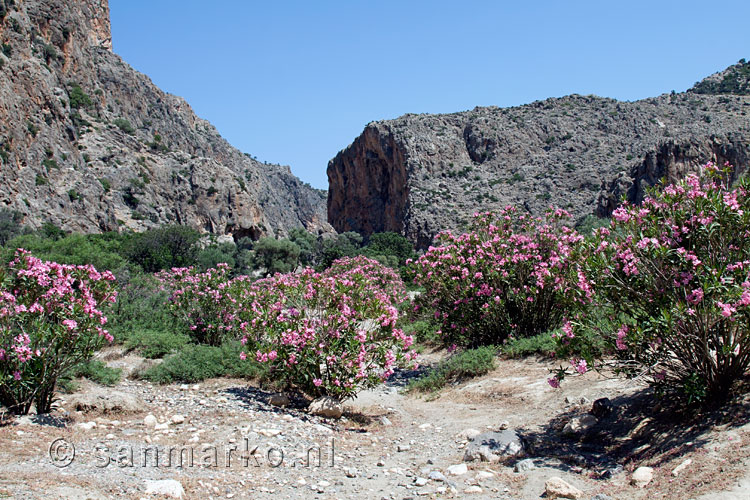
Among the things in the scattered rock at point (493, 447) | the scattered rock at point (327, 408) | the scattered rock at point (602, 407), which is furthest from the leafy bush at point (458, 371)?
the scattered rock at point (493, 447)

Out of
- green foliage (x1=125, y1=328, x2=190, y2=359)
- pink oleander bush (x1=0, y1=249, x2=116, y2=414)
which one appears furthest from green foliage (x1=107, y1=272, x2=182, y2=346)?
pink oleander bush (x1=0, y1=249, x2=116, y2=414)

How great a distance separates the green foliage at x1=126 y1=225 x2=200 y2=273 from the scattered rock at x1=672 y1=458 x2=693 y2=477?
32252 mm

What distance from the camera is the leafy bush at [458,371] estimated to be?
31.9 ft

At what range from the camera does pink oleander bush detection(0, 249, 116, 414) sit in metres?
6.07

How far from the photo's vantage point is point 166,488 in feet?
14.3

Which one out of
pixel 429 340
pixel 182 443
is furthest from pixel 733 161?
pixel 182 443

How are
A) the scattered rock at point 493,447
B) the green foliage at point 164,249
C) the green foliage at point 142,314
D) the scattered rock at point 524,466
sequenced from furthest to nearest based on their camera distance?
the green foliage at point 164,249
the green foliage at point 142,314
the scattered rock at point 493,447
the scattered rock at point 524,466

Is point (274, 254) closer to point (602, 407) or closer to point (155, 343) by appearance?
point (155, 343)

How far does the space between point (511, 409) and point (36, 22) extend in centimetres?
5932

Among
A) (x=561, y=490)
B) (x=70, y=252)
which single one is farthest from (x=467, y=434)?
(x=70, y=252)

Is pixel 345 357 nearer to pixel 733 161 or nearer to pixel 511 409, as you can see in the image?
pixel 511 409

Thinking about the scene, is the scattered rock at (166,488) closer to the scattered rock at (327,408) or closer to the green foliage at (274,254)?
the scattered rock at (327,408)

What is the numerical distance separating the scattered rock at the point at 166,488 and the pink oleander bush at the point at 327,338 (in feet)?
9.58

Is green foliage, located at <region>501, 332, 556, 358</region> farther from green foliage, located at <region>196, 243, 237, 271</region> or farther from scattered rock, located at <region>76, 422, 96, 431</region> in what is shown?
green foliage, located at <region>196, 243, 237, 271</region>
